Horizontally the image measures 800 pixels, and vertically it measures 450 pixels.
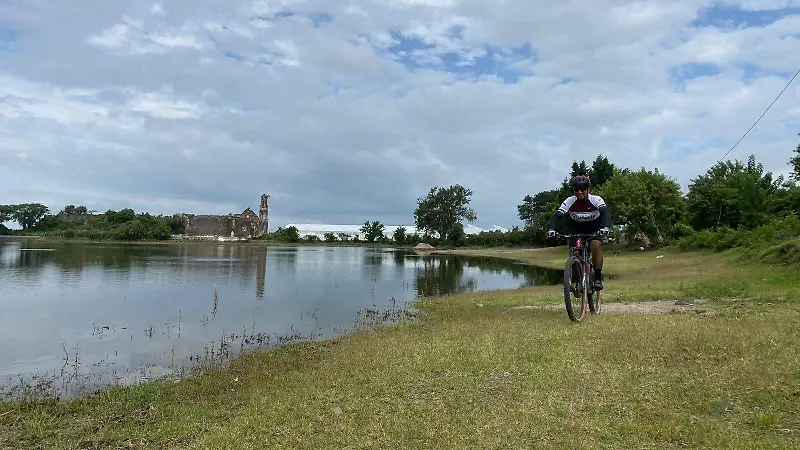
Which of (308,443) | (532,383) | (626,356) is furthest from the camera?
(626,356)

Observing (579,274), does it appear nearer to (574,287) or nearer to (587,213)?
(574,287)

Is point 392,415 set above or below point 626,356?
below

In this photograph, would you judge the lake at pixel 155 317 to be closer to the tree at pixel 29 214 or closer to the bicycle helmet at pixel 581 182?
the bicycle helmet at pixel 581 182

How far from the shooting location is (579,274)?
33.4 feet

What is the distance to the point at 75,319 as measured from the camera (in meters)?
17.4

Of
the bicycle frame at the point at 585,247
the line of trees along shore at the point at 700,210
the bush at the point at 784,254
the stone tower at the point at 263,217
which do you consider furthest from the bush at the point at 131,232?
the bicycle frame at the point at 585,247

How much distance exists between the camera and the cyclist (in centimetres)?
953

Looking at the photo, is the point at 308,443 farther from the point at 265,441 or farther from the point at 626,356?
the point at 626,356

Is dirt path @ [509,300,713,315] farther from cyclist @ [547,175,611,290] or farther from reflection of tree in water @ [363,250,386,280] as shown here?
reflection of tree in water @ [363,250,386,280]

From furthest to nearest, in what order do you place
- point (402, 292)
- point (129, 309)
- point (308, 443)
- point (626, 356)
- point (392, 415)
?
point (402, 292)
point (129, 309)
point (626, 356)
point (392, 415)
point (308, 443)

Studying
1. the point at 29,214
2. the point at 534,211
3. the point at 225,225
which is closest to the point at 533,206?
the point at 534,211

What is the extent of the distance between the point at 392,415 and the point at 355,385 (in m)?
1.65

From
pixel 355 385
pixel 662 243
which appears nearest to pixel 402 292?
pixel 355 385

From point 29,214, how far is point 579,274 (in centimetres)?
15833
